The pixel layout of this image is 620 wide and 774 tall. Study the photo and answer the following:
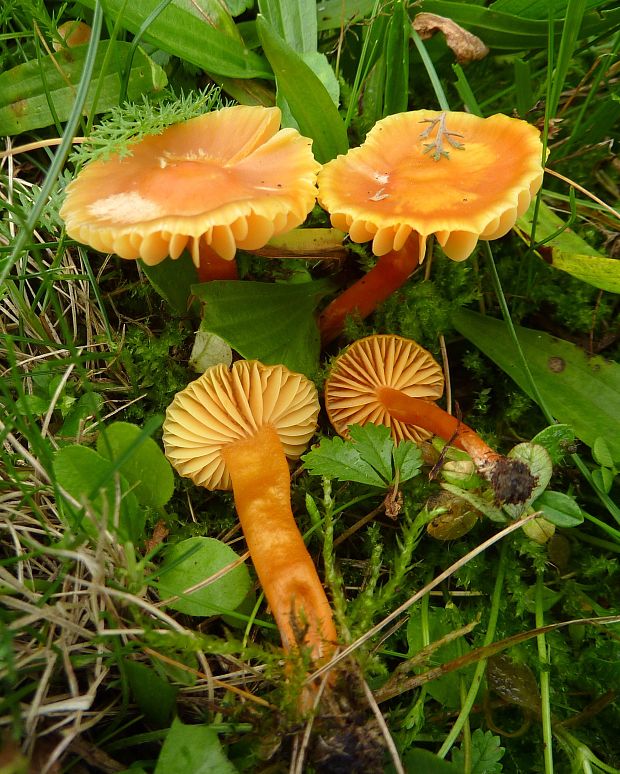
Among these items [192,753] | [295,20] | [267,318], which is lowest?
[192,753]

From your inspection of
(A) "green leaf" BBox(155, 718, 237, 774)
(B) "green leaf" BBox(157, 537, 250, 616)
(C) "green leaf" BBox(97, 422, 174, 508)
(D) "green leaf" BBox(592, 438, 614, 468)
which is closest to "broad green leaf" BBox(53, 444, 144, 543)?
(C) "green leaf" BBox(97, 422, 174, 508)

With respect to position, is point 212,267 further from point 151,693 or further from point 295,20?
point 151,693

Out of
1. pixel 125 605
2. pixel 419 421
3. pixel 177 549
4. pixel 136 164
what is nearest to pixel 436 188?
pixel 419 421

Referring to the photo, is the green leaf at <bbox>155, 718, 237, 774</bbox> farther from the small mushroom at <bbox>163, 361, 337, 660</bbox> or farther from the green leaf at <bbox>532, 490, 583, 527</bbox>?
the green leaf at <bbox>532, 490, 583, 527</bbox>

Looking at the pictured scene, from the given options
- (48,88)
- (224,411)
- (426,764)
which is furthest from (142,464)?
(48,88)

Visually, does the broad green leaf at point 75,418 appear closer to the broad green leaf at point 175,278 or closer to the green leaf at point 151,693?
the broad green leaf at point 175,278
